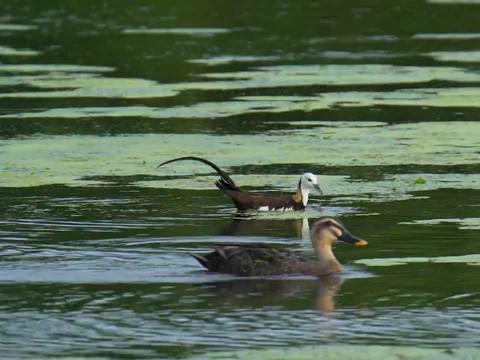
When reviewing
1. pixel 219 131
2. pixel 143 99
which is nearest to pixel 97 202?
pixel 219 131

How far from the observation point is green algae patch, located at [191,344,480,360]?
838 cm

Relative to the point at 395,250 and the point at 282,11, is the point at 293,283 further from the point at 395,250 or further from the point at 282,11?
the point at 282,11

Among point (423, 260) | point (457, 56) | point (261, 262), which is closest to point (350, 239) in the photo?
point (423, 260)

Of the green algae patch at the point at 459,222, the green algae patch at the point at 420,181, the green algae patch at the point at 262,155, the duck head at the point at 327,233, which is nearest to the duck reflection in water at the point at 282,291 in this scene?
the duck head at the point at 327,233

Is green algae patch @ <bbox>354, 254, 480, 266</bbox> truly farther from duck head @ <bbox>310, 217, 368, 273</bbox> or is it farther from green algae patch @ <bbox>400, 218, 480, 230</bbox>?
green algae patch @ <bbox>400, 218, 480, 230</bbox>

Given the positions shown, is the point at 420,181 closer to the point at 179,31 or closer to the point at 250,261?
the point at 250,261

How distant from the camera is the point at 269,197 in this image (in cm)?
1363

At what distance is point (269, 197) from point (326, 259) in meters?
2.89

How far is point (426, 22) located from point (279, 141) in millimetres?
14784

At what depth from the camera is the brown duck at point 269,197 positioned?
13547mm

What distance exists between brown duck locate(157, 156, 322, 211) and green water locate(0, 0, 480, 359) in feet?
0.39

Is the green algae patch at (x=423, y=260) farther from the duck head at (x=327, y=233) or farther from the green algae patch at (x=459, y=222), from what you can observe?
the green algae patch at (x=459, y=222)

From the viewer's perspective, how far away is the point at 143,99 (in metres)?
21.4

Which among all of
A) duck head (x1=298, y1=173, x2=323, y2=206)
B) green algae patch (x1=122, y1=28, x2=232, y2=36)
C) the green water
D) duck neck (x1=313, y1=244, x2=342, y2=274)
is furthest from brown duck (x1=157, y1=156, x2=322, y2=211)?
green algae patch (x1=122, y1=28, x2=232, y2=36)
